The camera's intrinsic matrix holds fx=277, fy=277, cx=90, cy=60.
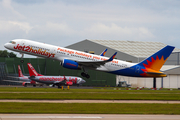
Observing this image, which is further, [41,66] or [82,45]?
[82,45]

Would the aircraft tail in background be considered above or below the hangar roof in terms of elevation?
below

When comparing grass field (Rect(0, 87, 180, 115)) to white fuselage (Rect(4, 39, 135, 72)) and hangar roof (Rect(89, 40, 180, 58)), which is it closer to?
white fuselage (Rect(4, 39, 135, 72))

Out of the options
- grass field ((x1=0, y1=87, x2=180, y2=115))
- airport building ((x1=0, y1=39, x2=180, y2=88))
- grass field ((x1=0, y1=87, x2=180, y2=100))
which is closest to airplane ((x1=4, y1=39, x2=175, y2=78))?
grass field ((x1=0, y1=87, x2=180, y2=100))

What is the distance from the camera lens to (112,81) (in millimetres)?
93750

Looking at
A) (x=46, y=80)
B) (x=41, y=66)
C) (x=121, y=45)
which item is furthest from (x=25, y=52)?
(x=121, y=45)

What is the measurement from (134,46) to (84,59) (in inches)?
2889

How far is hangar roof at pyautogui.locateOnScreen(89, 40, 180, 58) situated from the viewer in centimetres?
10956

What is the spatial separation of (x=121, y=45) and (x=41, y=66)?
38.9m

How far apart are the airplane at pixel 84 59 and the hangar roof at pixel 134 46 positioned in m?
52.0

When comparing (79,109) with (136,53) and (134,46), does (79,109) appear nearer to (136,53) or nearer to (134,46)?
(136,53)

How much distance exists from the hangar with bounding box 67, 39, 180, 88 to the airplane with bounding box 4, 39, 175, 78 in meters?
37.1

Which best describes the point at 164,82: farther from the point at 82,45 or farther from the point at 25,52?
the point at 25,52

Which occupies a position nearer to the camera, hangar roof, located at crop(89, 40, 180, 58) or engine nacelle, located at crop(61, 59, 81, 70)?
engine nacelle, located at crop(61, 59, 81, 70)

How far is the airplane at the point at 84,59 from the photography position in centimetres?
4572
